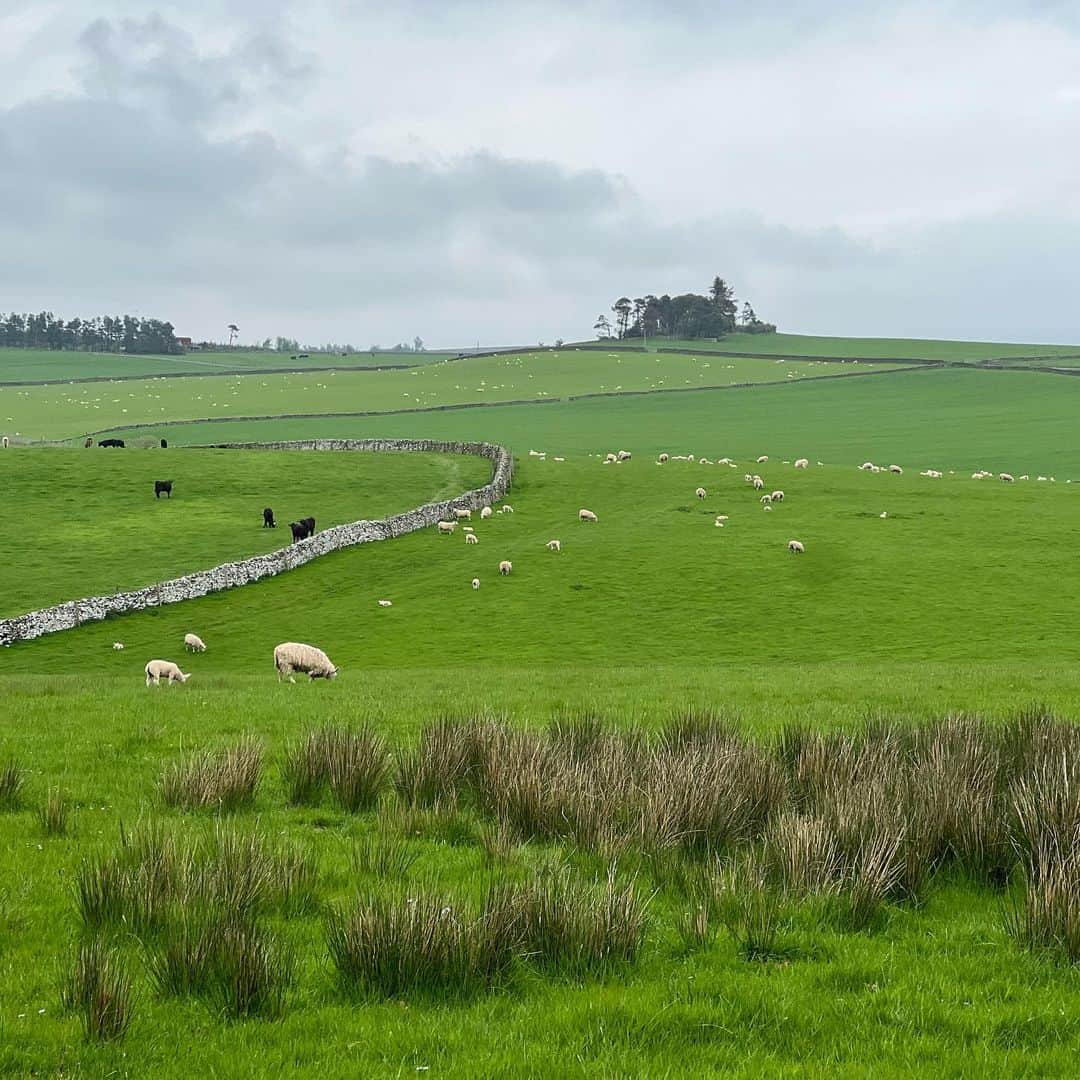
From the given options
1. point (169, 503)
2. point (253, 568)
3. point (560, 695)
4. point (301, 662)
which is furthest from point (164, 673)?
point (169, 503)

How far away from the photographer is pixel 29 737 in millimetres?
13805

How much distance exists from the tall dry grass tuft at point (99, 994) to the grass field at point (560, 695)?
0.09m

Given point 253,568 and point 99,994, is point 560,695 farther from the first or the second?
point 253,568

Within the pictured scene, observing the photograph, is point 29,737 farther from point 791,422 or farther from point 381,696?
point 791,422

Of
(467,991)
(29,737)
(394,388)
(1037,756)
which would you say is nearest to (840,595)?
(1037,756)

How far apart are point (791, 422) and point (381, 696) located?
3501 inches

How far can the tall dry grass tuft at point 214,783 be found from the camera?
10469 millimetres

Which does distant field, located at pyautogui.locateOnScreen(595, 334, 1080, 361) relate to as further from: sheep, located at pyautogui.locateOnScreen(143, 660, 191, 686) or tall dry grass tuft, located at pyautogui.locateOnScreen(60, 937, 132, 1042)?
tall dry grass tuft, located at pyautogui.locateOnScreen(60, 937, 132, 1042)

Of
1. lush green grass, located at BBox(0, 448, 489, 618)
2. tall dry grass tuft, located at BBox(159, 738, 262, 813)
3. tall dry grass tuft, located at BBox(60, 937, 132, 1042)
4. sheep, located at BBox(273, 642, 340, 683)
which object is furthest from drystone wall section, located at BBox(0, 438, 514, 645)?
tall dry grass tuft, located at BBox(60, 937, 132, 1042)

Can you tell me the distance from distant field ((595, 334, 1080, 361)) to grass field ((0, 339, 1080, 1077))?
3594 inches

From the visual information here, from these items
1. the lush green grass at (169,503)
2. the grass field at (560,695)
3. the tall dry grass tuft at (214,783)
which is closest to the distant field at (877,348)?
the grass field at (560,695)

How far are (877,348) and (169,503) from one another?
151 m

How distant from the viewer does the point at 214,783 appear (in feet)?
34.8

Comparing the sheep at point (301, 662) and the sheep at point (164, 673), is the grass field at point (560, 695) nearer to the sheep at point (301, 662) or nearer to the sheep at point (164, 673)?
the sheep at point (301, 662)
